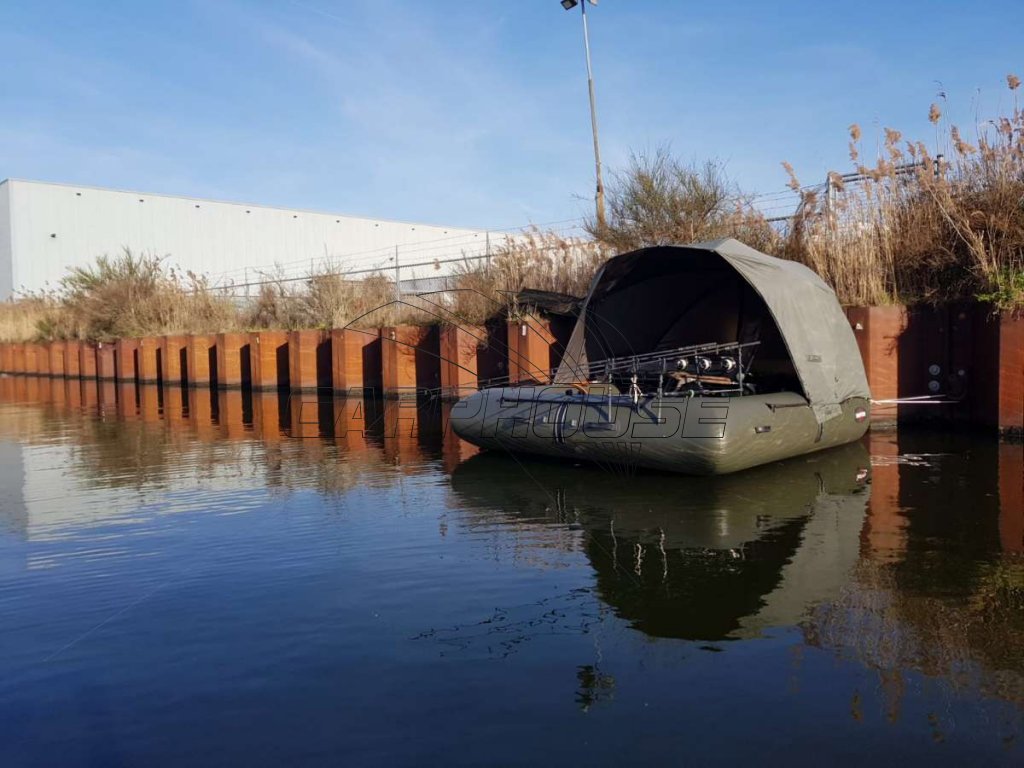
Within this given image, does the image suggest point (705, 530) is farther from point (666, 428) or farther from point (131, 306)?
point (131, 306)

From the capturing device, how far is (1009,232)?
10.8 m

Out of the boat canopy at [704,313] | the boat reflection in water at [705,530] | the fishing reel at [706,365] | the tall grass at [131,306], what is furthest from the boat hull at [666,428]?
the tall grass at [131,306]

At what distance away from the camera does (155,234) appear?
159ft

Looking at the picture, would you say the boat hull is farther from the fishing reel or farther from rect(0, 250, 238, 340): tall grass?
rect(0, 250, 238, 340): tall grass

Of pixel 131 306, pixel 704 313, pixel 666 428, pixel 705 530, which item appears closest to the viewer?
pixel 705 530

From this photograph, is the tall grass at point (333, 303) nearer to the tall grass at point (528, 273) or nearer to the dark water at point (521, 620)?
the tall grass at point (528, 273)

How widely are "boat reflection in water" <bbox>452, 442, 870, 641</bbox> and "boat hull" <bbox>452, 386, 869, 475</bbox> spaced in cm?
26

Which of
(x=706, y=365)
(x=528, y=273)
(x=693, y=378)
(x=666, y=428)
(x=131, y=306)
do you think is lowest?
(x=666, y=428)

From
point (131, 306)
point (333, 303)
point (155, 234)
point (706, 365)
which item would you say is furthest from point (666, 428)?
point (155, 234)

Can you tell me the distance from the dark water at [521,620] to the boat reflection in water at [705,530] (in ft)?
0.11

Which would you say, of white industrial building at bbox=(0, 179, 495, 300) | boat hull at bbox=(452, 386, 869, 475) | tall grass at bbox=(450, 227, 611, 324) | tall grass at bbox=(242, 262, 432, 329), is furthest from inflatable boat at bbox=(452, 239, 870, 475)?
white industrial building at bbox=(0, 179, 495, 300)

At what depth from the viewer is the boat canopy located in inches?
360

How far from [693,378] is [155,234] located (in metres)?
46.3

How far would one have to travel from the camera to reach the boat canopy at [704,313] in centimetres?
913
